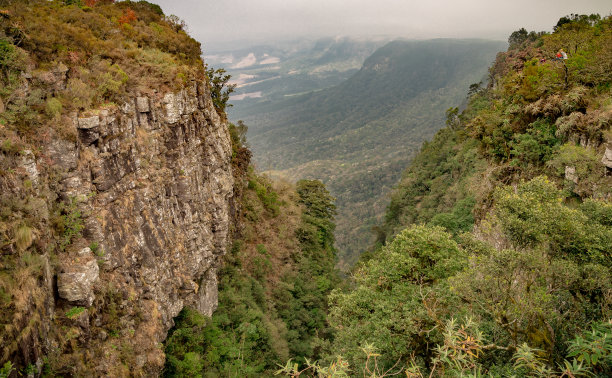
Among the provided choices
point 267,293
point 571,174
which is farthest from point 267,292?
point 571,174

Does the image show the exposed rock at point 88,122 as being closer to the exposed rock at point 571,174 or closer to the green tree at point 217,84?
the green tree at point 217,84

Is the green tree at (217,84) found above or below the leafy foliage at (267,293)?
above

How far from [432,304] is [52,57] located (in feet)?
56.6

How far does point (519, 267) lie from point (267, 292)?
22681mm

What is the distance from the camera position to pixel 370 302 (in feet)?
44.1

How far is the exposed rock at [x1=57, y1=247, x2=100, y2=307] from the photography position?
10.3 m

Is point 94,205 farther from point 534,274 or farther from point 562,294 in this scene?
point 562,294

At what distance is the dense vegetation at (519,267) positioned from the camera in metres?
6.94

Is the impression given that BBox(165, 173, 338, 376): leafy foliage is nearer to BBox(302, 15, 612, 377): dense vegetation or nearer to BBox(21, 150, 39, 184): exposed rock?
BBox(302, 15, 612, 377): dense vegetation

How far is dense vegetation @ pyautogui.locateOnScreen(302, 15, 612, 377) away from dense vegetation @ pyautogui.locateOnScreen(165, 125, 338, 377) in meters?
8.07

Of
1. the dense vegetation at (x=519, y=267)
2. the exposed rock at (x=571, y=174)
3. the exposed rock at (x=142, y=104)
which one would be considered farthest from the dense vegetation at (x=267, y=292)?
the exposed rock at (x=571, y=174)

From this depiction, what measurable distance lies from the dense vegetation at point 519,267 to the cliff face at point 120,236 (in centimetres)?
821

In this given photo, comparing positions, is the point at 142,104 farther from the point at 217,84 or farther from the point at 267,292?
the point at 267,292

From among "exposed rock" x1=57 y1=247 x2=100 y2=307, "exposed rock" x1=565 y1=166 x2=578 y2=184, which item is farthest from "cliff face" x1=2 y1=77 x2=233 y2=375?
"exposed rock" x1=565 y1=166 x2=578 y2=184
